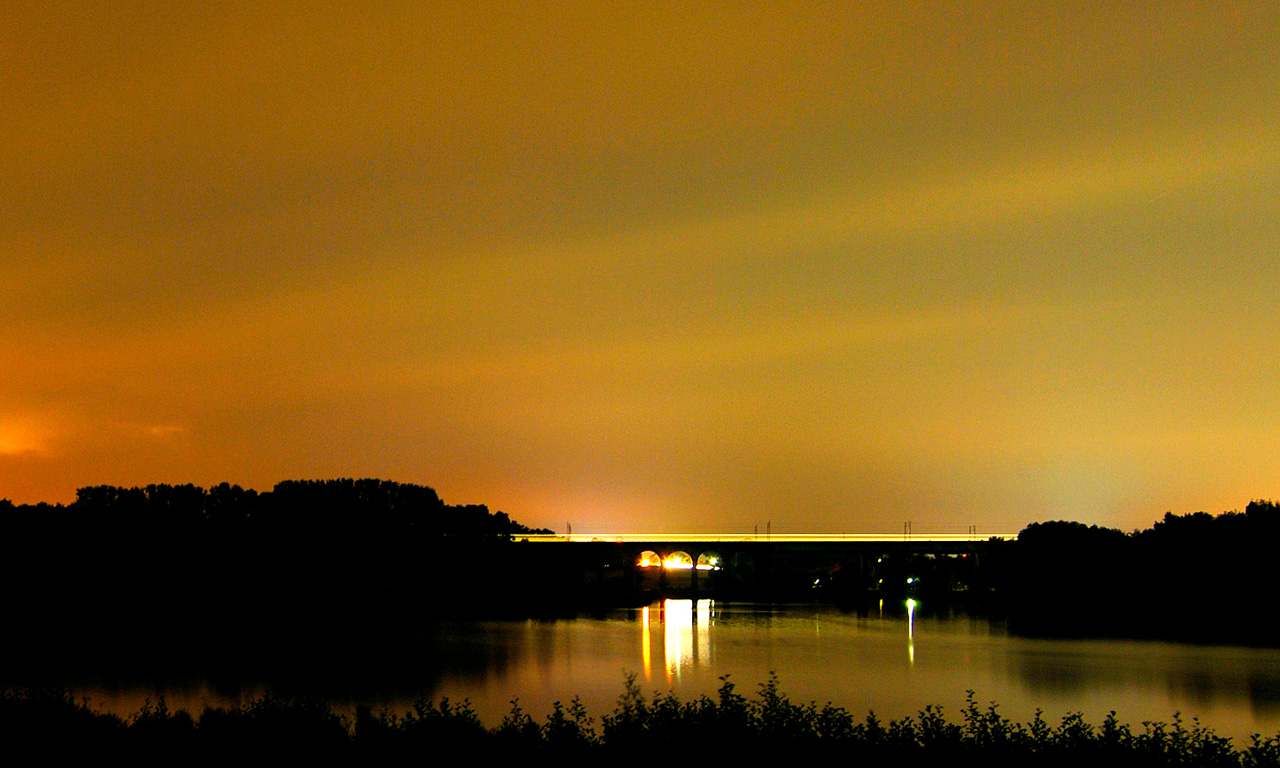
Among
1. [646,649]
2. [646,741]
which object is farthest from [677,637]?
[646,741]

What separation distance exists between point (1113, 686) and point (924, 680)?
8.37m

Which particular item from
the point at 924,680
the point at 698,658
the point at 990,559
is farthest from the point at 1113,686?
the point at 990,559

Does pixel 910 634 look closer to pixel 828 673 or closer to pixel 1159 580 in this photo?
pixel 1159 580

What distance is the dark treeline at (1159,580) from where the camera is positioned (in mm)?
95125

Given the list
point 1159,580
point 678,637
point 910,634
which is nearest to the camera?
point 678,637

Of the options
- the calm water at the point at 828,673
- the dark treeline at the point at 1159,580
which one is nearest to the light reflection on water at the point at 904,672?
the calm water at the point at 828,673

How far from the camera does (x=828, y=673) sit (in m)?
58.7

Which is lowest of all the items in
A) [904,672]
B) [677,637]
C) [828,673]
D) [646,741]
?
[677,637]

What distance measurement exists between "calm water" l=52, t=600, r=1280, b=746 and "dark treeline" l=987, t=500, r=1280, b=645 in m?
13.3

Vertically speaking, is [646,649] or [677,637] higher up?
[646,649]

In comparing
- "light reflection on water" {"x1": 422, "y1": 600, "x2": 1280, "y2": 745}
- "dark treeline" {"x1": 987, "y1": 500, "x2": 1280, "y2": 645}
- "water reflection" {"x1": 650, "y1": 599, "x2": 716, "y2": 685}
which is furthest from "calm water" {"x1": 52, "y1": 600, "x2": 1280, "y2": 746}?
"dark treeline" {"x1": 987, "y1": 500, "x2": 1280, "y2": 645}

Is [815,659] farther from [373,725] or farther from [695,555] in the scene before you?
[695,555]

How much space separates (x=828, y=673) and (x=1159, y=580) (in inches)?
2473

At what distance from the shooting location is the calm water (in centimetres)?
4531
